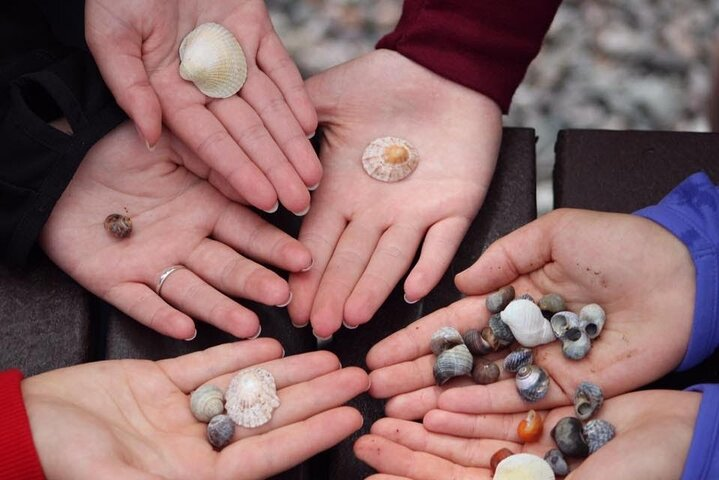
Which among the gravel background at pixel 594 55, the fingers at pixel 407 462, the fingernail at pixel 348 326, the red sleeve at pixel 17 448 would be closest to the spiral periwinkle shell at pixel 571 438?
the fingers at pixel 407 462

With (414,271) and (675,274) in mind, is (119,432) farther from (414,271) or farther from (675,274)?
(675,274)

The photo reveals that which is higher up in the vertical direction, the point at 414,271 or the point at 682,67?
the point at 414,271

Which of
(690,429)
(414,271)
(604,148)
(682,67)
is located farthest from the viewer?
(682,67)

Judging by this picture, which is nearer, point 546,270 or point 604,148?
point 546,270

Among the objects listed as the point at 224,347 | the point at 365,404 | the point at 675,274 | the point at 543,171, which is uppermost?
the point at 675,274

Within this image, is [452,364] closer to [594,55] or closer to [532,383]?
[532,383]

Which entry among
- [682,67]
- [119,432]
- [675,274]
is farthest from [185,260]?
[682,67]

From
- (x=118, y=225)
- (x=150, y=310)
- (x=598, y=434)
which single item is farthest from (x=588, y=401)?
(x=118, y=225)
